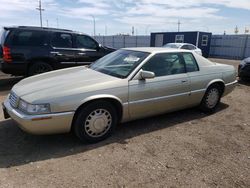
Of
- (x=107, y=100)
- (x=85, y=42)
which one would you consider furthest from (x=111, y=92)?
(x=85, y=42)

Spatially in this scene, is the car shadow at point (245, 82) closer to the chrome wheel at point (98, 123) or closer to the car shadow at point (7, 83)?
the chrome wheel at point (98, 123)

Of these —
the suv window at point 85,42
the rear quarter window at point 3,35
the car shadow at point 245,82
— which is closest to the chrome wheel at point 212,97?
the car shadow at point 245,82

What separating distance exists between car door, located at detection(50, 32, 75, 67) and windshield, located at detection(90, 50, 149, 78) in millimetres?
3471

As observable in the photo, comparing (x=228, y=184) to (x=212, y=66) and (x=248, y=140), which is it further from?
(x=212, y=66)

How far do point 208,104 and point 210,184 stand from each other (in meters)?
2.74

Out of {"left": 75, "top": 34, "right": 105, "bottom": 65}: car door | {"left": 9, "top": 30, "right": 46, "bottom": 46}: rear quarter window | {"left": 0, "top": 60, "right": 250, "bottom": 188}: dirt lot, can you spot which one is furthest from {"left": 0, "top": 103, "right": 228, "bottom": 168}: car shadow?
{"left": 75, "top": 34, "right": 105, "bottom": 65}: car door

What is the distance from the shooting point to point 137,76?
4109 mm

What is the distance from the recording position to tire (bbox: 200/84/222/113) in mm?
5344

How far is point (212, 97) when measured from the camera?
5.45m

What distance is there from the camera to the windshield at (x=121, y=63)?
13.9 ft

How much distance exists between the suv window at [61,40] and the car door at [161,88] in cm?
458

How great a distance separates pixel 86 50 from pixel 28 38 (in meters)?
2.00

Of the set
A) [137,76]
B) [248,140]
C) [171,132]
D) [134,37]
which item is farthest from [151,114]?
[134,37]

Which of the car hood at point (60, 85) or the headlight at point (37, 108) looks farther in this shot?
the car hood at point (60, 85)
